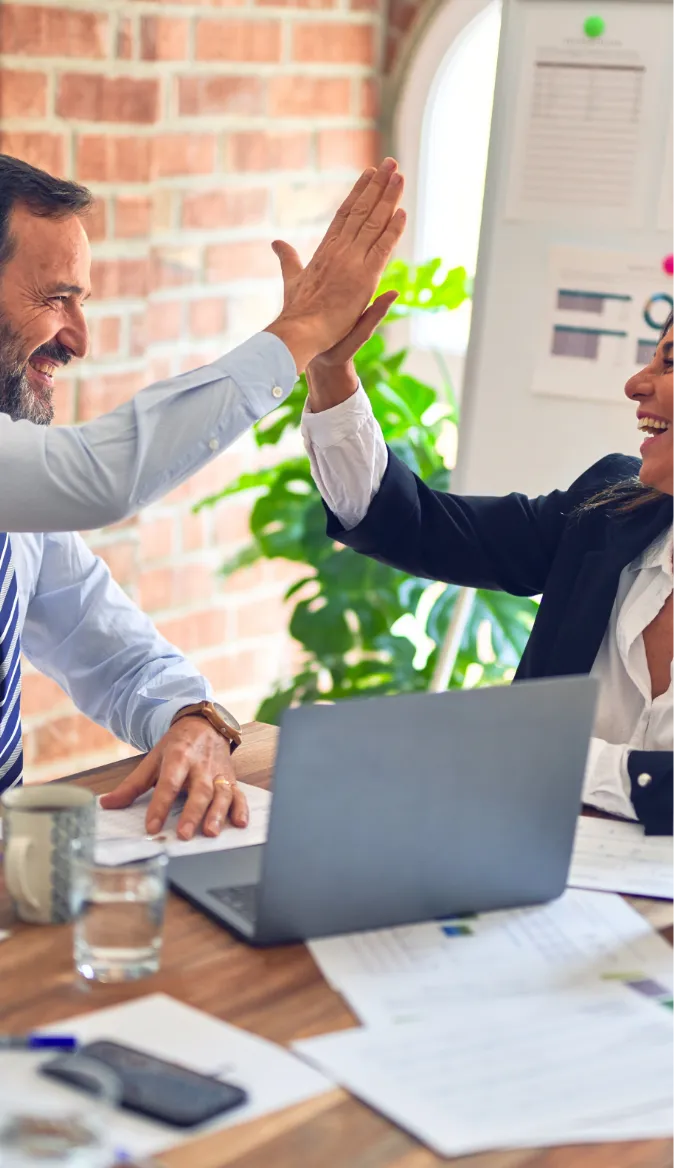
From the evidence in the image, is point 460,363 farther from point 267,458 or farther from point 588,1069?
point 588,1069

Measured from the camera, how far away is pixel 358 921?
112cm

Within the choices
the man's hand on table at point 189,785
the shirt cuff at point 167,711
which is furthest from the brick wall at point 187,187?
the man's hand on table at point 189,785

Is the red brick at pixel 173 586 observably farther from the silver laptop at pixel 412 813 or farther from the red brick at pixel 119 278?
the silver laptop at pixel 412 813

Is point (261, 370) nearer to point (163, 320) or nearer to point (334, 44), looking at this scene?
point (163, 320)

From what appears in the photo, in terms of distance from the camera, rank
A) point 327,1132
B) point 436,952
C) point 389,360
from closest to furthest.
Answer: point 327,1132 < point 436,952 < point 389,360

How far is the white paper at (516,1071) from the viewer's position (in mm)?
874

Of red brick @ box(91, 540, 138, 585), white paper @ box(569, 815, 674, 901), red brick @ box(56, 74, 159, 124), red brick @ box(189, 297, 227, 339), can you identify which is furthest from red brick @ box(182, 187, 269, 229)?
white paper @ box(569, 815, 674, 901)

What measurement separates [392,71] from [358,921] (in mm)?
2562

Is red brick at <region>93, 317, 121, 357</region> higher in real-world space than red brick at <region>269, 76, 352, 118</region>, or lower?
lower

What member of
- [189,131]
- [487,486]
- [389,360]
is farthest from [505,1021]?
[189,131]

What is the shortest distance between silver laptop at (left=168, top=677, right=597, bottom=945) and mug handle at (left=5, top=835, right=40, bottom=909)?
5.3 inches

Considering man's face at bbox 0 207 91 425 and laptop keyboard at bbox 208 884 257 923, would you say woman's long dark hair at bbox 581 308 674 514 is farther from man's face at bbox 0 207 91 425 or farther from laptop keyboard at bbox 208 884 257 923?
laptop keyboard at bbox 208 884 257 923

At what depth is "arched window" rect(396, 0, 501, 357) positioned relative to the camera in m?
3.16

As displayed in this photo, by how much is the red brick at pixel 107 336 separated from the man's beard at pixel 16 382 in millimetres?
750
